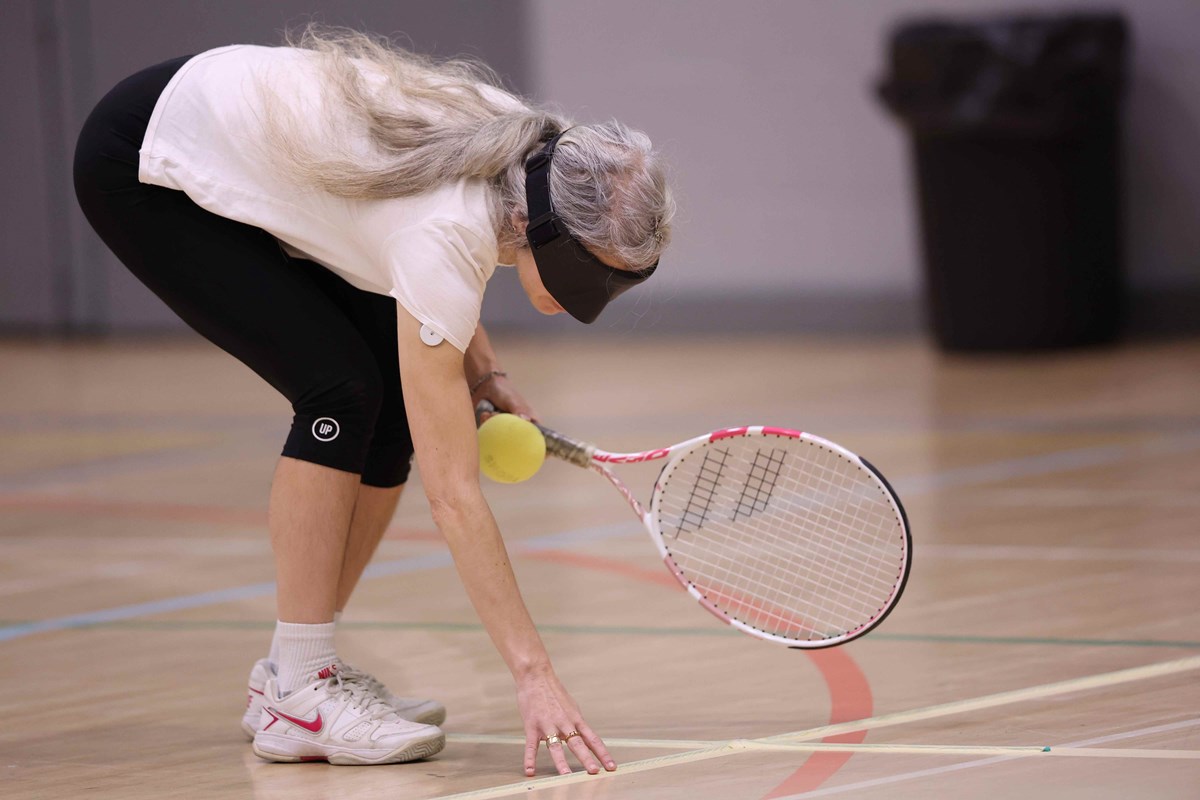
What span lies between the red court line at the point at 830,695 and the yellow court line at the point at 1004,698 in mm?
31

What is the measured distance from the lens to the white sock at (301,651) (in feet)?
8.38

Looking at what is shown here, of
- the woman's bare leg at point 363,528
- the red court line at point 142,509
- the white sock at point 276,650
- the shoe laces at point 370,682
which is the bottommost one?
the red court line at point 142,509

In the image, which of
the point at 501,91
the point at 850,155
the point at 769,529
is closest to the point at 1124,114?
the point at 850,155

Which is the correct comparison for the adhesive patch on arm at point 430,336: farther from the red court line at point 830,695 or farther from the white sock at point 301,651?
the red court line at point 830,695

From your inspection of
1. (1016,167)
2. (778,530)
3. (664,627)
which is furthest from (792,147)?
(778,530)

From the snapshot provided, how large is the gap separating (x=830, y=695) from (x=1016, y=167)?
553 centimetres

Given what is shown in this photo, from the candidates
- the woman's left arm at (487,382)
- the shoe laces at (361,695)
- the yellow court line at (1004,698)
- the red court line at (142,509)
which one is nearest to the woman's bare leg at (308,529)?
the shoe laces at (361,695)

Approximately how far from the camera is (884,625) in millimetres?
3275

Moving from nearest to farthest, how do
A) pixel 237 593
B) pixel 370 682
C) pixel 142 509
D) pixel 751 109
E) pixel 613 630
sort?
1. pixel 370 682
2. pixel 613 630
3. pixel 237 593
4. pixel 142 509
5. pixel 751 109

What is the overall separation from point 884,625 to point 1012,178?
5.01 meters

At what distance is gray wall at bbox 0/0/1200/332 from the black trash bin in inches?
14.6

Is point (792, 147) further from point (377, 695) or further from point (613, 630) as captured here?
point (377, 695)

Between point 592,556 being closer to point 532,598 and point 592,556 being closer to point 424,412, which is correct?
point 532,598

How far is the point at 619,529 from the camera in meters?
4.40
